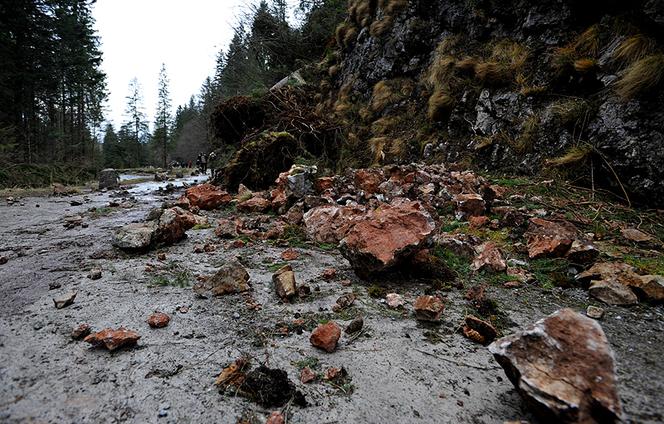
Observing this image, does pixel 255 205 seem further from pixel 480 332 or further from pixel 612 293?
pixel 612 293

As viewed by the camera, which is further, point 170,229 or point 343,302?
point 170,229

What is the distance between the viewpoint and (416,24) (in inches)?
299

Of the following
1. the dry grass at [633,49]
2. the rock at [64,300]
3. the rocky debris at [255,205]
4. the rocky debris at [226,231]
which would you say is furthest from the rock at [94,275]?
the dry grass at [633,49]

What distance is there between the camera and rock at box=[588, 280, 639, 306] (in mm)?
1792

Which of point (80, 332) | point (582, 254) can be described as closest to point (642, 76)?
point (582, 254)

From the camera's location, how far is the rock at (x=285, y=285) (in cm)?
197

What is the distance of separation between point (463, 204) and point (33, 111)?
77.0ft

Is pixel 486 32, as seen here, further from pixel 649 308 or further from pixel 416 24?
pixel 649 308

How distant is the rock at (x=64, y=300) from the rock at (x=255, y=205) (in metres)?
2.87

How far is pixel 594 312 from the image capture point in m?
1.71

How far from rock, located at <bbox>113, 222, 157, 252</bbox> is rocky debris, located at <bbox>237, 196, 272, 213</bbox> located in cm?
173

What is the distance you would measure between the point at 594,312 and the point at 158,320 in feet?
7.87

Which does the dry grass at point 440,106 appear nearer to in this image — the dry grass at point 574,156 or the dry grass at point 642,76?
the dry grass at point 574,156

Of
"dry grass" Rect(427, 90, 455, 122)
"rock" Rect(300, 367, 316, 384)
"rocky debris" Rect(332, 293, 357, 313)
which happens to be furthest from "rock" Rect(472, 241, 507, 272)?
"dry grass" Rect(427, 90, 455, 122)
